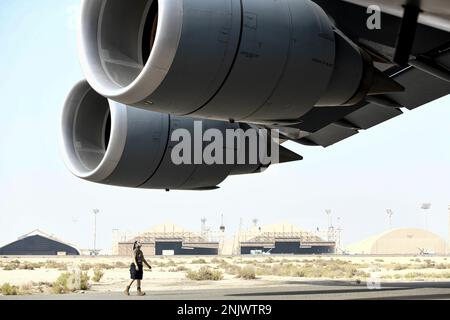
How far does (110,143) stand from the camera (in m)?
10.6

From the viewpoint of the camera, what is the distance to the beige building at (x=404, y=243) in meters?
143

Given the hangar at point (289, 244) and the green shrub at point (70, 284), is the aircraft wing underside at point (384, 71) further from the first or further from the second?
the hangar at point (289, 244)

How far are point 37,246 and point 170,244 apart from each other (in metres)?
34.5

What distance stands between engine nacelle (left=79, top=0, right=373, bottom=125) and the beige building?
455ft

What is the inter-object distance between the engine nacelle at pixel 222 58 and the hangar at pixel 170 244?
364 ft

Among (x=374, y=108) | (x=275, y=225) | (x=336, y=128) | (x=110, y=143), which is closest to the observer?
(x=110, y=143)

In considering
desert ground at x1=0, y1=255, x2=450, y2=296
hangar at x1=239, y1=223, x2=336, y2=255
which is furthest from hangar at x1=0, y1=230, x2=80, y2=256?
desert ground at x1=0, y1=255, x2=450, y2=296

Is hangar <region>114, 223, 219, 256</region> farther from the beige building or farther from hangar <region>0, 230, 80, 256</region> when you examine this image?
Result: the beige building

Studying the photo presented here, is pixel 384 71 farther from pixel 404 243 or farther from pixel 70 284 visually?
pixel 404 243

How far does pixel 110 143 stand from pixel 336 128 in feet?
16.2

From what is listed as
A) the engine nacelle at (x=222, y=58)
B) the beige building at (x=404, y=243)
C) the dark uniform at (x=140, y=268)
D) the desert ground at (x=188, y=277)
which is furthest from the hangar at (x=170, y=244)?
the engine nacelle at (x=222, y=58)

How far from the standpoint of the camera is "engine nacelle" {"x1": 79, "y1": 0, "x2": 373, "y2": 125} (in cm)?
654

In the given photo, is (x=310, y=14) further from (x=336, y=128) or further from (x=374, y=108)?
(x=336, y=128)
